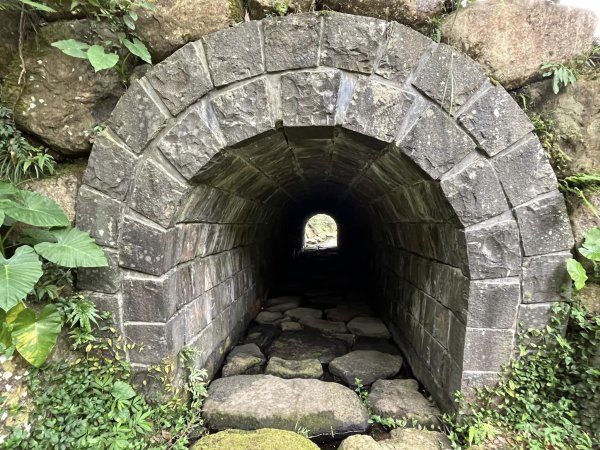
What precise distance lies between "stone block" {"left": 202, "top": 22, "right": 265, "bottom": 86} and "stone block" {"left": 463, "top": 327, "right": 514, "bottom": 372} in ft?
7.73

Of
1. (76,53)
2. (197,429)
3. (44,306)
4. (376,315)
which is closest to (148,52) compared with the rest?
(76,53)

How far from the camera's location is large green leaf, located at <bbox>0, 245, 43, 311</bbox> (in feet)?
5.86

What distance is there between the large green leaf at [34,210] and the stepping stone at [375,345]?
11.1ft

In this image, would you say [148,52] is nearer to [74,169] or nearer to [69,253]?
[74,169]

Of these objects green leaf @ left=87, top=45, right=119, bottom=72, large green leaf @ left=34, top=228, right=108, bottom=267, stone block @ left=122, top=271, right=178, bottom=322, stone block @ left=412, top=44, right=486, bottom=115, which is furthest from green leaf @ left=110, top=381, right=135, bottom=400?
stone block @ left=412, top=44, right=486, bottom=115

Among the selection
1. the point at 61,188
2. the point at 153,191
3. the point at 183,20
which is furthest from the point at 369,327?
the point at 183,20

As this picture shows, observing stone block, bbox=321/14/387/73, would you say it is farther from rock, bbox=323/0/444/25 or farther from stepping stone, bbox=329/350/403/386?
stepping stone, bbox=329/350/403/386

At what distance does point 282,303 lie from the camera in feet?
19.8

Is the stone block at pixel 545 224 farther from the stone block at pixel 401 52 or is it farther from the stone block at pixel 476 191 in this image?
the stone block at pixel 401 52

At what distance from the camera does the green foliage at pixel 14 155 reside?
2320mm

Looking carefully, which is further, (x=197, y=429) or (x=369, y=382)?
(x=369, y=382)

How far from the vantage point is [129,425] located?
2273 millimetres

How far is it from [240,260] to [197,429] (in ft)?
7.43

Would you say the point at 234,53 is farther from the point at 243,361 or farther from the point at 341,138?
the point at 243,361
